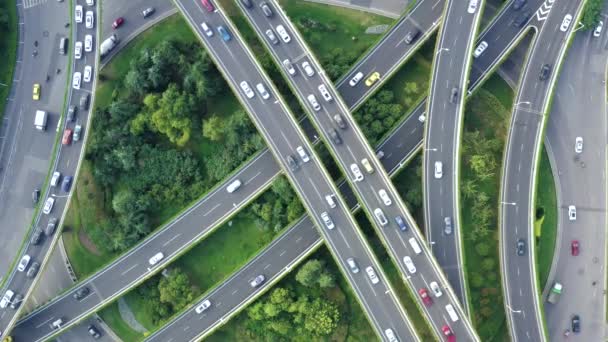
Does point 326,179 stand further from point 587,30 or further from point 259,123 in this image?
point 587,30

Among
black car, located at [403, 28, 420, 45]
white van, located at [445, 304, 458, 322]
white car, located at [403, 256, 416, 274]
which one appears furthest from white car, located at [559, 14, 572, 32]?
white van, located at [445, 304, 458, 322]

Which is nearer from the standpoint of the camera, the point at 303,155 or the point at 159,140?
the point at 303,155

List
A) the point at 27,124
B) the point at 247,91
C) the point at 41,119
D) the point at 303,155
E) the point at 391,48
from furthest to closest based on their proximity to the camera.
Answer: the point at 27,124, the point at 41,119, the point at 391,48, the point at 247,91, the point at 303,155

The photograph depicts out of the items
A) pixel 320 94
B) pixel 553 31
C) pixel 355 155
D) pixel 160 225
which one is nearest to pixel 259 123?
pixel 320 94

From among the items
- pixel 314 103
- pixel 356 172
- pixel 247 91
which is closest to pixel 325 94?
pixel 314 103

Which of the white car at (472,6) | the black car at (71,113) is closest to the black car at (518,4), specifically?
the white car at (472,6)

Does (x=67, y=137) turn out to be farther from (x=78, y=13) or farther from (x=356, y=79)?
(x=356, y=79)

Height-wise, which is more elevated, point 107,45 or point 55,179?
point 107,45

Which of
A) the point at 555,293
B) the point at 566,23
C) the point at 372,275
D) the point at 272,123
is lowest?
the point at 555,293
